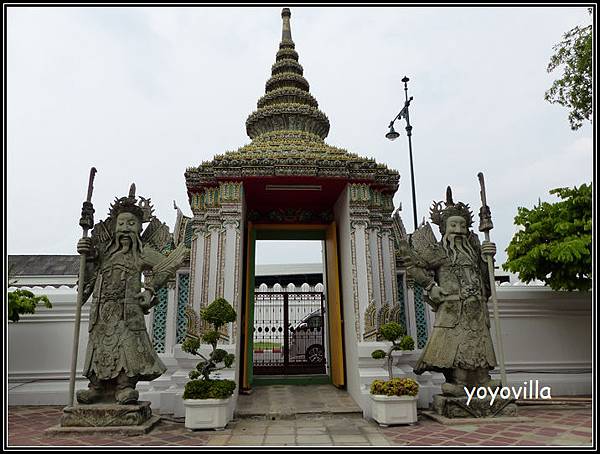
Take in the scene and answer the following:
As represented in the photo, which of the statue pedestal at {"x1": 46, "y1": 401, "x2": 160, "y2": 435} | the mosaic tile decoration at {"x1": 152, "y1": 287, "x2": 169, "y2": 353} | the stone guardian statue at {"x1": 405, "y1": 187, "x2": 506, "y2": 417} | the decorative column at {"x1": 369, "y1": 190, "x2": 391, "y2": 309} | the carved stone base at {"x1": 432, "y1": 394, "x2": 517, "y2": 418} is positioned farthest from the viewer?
the mosaic tile decoration at {"x1": 152, "y1": 287, "x2": 169, "y2": 353}

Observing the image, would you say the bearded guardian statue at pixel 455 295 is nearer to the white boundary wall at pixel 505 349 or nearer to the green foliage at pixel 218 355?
the white boundary wall at pixel 505 349

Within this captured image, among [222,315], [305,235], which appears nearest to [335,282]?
[305,235]

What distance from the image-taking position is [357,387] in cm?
676

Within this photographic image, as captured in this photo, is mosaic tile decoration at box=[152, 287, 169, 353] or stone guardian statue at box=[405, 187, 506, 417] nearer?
stone guardian statue at box=[405, 187, 506, 417]

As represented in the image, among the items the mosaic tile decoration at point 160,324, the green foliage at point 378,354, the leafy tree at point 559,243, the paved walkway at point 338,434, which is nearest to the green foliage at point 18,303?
the paved walkway at point 338,434

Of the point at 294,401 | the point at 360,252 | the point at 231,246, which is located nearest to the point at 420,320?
the point at 360,252

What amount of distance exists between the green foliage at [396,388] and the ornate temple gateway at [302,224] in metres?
0.84

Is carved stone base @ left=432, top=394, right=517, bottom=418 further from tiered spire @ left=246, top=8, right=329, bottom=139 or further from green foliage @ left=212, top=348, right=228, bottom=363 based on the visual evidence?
tiered spire @ left=246, top=8, right=329, bottom=139

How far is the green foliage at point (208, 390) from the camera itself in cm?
561

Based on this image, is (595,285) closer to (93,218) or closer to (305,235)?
(305,235)

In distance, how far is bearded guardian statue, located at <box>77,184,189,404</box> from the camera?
Answer: 575 centimetres

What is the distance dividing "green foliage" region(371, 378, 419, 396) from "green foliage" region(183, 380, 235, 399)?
1.95 metres

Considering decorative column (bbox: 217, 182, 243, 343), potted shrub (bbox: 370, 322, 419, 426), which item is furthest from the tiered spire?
potted shrub (bbox: 370, 322, 419, 426)

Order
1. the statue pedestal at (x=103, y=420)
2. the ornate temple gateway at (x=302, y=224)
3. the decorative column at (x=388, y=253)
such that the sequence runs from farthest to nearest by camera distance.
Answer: the decorative column at (x=388, y=253)
the ornate temple gateway at (x=302, y=224)
the statue pedestal at (x=103, y=420)
